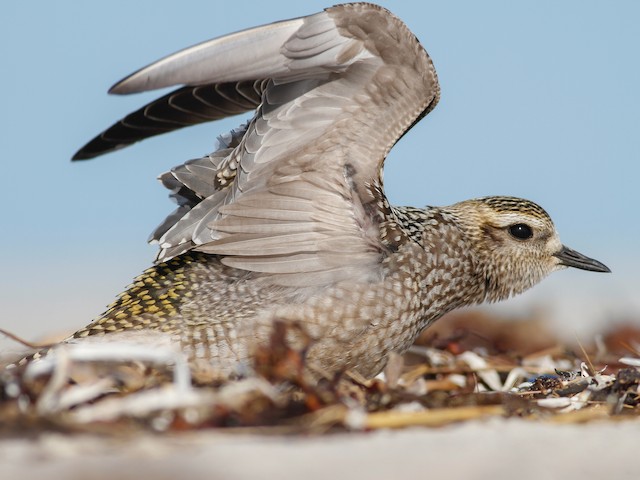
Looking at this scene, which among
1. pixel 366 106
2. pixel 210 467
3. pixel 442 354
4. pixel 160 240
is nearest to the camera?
pixel 210 467

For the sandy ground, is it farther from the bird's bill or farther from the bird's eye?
the bird's bill

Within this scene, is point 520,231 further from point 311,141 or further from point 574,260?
point 311,141

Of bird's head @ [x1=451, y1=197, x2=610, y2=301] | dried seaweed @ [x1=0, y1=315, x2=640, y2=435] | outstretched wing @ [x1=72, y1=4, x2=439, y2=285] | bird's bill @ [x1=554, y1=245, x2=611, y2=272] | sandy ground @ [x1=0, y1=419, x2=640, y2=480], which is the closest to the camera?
sandy ground @ [x1=0, y1=419, x2=640, y2=480]

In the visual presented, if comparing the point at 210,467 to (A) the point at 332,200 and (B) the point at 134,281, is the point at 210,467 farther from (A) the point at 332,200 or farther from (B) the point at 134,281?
(B) the point at 134,281

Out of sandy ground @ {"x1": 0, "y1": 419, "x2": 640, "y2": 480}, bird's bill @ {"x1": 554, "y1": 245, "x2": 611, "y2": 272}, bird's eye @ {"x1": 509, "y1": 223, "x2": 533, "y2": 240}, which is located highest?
bird's eye @ {"x1": 509, "y1": 223, "x2": 533, "y2": 240}

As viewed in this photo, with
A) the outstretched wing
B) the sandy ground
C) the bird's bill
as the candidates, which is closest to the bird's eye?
the bird's bill

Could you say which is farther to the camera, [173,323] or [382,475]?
[173,323]

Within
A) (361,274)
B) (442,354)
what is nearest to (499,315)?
(442,354)
